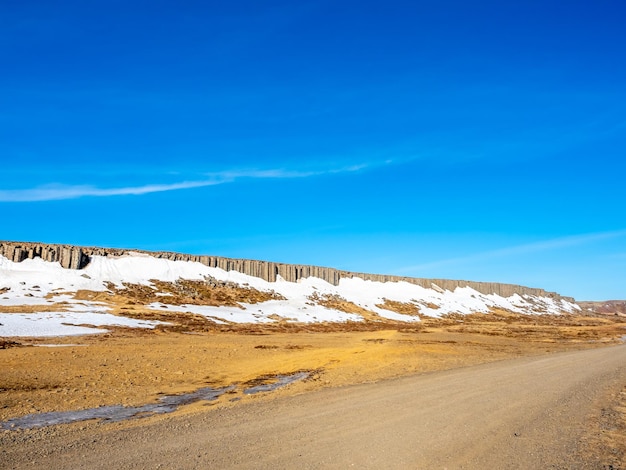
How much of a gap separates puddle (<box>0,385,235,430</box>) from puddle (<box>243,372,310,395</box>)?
1.90 meters

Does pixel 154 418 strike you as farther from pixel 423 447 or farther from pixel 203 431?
pixel 423 447

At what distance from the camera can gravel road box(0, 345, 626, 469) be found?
25.5ft

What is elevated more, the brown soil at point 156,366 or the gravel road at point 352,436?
the gravel road at point 352,436

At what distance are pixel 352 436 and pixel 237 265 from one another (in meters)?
93.6

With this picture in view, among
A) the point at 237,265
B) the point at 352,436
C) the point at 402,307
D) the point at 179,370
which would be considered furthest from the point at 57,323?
the point at 402,307

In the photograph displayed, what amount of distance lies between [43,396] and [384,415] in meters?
10.8

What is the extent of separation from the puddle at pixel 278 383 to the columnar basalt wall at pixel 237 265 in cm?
6827

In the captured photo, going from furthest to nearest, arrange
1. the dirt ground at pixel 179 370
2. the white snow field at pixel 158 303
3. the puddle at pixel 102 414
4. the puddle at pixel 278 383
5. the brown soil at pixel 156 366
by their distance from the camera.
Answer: the white snow field at pixel 158 303 → the puddle at pixel 278 383 → the brown soil at pixel 156 366 → the dirt ground at pixel 179 370 → the puddle at pixel 102 414

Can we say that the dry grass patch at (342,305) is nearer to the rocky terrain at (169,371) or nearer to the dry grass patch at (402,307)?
the dry grass patch at (402,307)

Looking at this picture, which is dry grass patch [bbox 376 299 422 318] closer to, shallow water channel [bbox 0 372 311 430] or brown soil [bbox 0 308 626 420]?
brown soil [bbox 0 308 626 420]

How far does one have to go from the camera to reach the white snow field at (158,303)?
41875mm

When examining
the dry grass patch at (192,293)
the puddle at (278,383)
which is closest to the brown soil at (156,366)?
the puddle at (278,383)

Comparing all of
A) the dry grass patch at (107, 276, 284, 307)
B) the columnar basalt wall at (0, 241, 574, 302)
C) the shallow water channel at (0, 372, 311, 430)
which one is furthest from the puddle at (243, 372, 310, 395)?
the columnar basalt wall at (0, 241, 574, 302)

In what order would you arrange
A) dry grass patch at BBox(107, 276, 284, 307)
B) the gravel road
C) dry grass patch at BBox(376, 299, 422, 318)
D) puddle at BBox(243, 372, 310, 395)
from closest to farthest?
1. the gravel road
2. puddle at BBox(243, 372, 310, 395)
3. dry grass patch at BBox(107, 276, 284, 307)
4. dry grass patch at BBox(376, 299, 422, 318)
